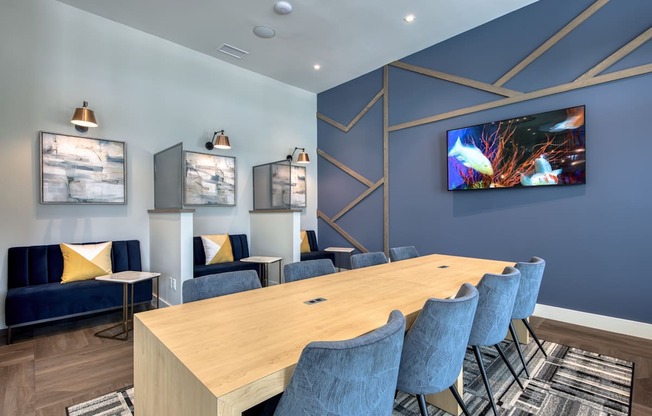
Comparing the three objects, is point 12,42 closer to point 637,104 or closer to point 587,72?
point 587,72

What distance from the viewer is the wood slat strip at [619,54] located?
296 centimetres

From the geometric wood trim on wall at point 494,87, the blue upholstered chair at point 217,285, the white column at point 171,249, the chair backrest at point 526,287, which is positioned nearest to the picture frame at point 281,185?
the geometric wood trim on wall at point 494,87

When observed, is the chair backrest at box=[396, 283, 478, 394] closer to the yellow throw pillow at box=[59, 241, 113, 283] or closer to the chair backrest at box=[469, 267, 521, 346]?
the chair backrest at box=[469, 267, 521, 346]

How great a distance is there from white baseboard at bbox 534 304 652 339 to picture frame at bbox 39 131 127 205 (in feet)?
17.1

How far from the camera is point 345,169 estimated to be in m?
5.77

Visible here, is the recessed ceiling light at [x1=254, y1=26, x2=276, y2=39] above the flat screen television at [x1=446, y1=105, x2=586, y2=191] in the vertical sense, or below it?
above

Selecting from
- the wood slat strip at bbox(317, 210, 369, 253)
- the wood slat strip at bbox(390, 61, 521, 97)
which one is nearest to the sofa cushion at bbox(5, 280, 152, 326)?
the wood slat strip at bbox(317, 210, 369, 253)

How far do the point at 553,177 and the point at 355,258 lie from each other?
2.43 meters

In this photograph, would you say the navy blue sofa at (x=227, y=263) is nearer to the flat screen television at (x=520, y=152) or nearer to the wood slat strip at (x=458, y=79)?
the flat screen television at (x=520, y=152)

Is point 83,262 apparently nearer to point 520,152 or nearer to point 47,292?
point 47,292

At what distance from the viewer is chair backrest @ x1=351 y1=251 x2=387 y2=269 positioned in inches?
113

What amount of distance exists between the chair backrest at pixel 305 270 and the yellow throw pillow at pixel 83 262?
2.47 metres

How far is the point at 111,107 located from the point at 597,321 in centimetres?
599

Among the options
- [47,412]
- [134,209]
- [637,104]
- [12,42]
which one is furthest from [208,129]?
[637,104]
